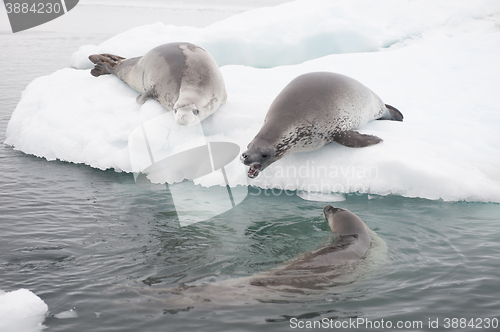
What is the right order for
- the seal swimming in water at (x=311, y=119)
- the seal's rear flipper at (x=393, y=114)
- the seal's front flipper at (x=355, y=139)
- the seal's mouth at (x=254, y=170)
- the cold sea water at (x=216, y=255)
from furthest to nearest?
the seal's rear flipper at (x=393, y=114) → the seal's front flipper at (x=355, y=139) → the seal swimming in water at (x=311, y=119) → the seal's mouth at (x=254, y=170) → the cold sea water at (x=216, y=255)

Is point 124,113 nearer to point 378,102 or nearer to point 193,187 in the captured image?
point 193,187

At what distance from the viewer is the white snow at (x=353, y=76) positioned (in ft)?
17.0

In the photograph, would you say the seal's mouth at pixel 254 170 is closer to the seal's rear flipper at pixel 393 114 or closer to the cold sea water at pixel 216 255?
the cold sea water at pixel 216 255

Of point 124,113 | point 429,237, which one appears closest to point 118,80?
point 124,113

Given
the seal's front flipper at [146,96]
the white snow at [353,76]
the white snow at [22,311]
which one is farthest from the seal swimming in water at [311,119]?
the white snow at [22,311]

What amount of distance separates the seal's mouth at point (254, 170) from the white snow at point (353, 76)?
0.46 meters

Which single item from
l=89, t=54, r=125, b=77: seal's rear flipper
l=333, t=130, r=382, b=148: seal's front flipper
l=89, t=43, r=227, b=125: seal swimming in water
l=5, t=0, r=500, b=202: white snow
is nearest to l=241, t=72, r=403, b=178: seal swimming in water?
l=333, t=130, r=382, b=148: seal's front flipper

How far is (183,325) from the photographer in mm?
2773

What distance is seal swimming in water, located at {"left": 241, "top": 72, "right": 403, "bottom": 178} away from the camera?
5043 millimetres

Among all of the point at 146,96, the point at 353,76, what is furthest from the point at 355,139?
the point at 353,76

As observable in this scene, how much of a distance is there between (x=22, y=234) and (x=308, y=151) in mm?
3073

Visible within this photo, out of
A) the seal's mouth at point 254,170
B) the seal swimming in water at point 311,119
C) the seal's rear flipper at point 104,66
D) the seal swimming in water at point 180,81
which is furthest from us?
the seal's rear flipper at point 104,66

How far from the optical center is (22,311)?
2.80 m

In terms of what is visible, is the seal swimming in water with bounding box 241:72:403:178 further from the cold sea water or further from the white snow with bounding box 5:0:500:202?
the cold sea water
